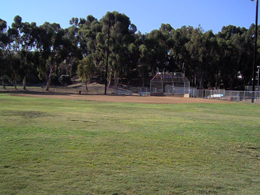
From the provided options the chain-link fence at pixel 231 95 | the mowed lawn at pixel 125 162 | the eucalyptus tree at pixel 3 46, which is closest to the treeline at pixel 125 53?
the eucalyptus tree at pixel 3 46

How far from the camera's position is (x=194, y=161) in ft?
21.0

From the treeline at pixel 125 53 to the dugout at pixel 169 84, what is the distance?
1070 cm

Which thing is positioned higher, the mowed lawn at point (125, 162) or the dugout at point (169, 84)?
the dugout at point (169, 84)

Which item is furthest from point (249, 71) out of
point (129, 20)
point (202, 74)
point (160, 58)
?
point (129, 20)

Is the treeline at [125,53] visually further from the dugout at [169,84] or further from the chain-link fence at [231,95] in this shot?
the chain-link fence at [231,95]

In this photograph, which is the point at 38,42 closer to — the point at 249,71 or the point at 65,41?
the point at 65,41

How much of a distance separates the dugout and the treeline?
10.7m

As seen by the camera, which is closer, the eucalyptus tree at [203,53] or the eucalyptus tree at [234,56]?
the eucalyptus tree at [203,53]

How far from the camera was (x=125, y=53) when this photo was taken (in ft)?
239

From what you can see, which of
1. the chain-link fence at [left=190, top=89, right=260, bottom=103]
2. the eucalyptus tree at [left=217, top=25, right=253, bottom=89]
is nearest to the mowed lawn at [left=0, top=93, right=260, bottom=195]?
the chain-link fence at [left=190, top=89, right=260, bottom=103]

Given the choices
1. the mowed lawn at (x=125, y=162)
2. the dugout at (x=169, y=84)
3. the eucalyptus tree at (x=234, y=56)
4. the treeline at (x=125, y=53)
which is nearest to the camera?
the mowed lawn at (x=125, y=162)

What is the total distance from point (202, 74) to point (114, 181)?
232 ft

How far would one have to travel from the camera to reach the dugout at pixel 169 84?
5638cm

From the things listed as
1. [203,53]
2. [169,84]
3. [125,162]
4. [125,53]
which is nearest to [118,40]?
[125,53]
